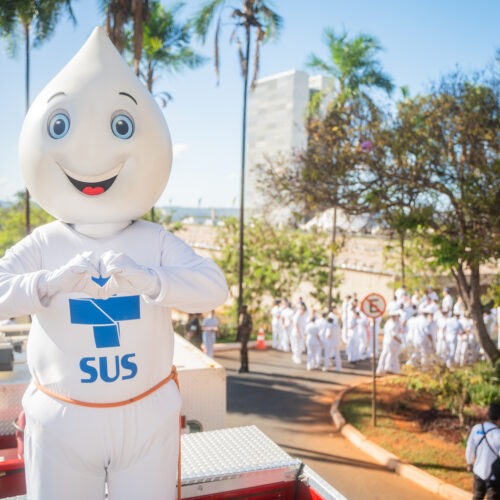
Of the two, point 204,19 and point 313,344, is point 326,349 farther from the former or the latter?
point 204,19

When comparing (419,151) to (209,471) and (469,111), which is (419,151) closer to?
(469,111)

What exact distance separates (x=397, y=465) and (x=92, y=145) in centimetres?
642

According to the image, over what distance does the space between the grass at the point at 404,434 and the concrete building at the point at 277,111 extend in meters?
94.1

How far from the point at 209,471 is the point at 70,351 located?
4.39 ft

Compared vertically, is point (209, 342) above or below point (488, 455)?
below

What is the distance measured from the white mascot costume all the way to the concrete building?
3971 inches

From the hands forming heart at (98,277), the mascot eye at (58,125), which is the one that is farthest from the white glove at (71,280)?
the mascot eye at (58,125)

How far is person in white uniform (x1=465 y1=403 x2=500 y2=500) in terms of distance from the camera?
5.30 meters

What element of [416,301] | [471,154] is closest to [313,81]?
[416,301]

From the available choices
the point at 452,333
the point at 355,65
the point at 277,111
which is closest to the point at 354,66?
the point at 355,65

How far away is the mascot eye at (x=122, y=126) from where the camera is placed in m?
2.95

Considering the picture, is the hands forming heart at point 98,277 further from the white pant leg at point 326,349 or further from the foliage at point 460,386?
the white pant leg at point 326,349

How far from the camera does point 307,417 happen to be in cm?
941

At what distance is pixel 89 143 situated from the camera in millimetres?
2865
